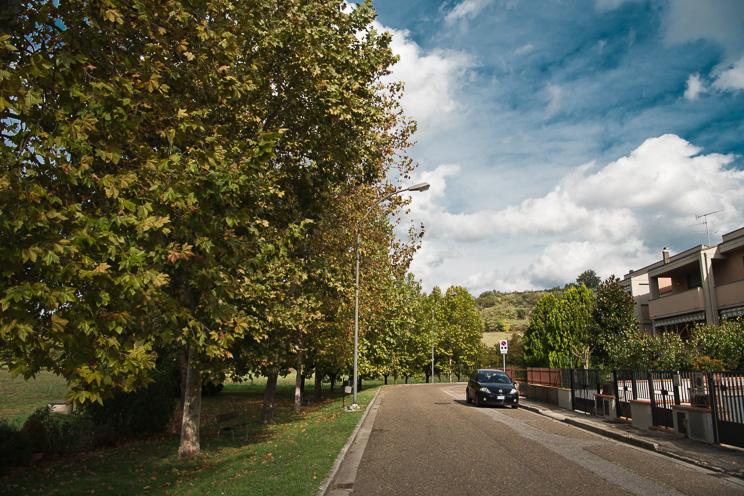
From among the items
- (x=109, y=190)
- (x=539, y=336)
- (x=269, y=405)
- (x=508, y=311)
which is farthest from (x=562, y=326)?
(x=508, y=311)

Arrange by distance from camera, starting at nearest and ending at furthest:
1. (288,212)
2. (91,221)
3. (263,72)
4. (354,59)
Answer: (91,221), (263,72), (354,59), (288,212)

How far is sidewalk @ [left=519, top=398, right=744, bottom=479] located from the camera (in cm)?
920

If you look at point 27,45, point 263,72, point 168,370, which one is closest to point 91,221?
point 27,45

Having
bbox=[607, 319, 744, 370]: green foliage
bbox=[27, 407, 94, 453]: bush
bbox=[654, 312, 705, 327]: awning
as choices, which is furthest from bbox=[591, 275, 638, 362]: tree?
bbox=[27, 407, 94, 453]: bush

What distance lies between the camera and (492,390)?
72.4ft

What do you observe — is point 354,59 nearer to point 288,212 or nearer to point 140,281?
point 288,212

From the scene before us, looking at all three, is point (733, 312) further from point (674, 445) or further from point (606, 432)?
point (674, 445)

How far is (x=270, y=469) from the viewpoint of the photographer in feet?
29.7

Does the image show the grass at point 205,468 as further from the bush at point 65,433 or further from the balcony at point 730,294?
the balcony at point 730,294

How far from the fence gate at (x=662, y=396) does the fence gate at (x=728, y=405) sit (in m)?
1.59

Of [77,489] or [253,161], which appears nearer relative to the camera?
[253,161]

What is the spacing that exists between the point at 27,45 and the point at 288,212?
786 cm

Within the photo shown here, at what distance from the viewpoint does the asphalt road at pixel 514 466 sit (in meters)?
7.57

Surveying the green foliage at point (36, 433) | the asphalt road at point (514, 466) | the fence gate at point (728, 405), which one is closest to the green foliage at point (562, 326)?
the asphalt road at point (514, 466)
